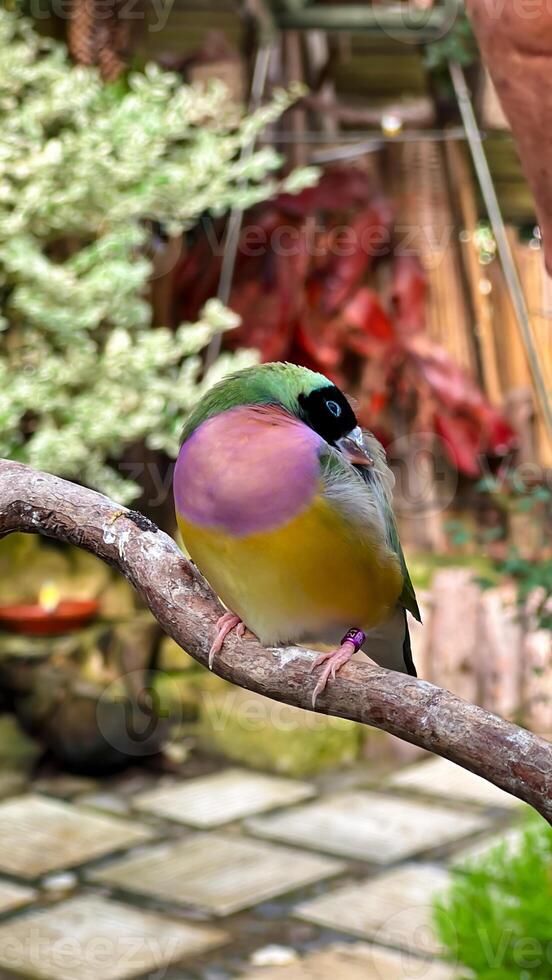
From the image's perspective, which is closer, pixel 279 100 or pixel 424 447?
pixel 279 100

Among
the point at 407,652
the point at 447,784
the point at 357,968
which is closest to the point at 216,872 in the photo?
the point at 357,968

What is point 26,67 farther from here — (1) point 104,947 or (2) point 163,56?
(1) point 104,947

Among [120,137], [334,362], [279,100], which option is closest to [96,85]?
[120,137]

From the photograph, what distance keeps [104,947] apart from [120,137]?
2.00m

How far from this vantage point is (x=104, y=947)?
104 inches

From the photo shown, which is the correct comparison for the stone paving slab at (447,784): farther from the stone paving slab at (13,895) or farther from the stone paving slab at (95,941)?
the stone paving slab at (13,895)

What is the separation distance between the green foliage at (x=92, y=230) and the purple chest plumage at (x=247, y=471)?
75.8 inches

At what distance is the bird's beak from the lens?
0.87 m

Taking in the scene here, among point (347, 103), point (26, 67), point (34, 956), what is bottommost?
point (34, 956)

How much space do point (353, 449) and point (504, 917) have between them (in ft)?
5.25

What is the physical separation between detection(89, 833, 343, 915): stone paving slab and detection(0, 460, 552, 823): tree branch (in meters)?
2.18

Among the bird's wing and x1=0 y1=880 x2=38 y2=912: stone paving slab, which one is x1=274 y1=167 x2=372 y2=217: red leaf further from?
the bird's wing

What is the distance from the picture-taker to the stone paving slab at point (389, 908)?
2729 millimetres

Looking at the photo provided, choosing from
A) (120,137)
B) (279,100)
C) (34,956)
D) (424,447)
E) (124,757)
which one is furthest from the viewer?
(424,447)
